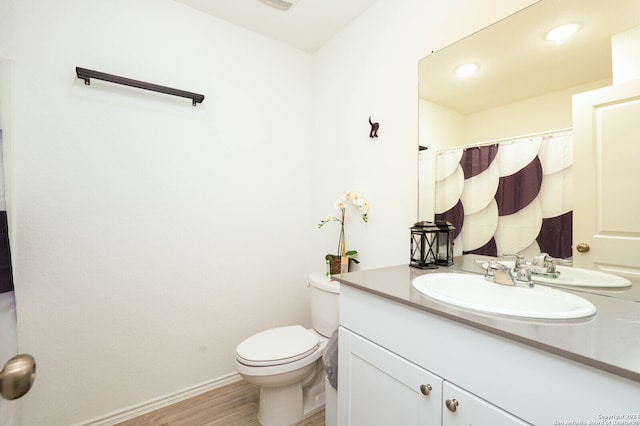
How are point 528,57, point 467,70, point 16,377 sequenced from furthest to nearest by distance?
point 467,70, point 528,57, point 16,377

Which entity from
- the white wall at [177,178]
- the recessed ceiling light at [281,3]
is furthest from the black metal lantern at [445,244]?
the recessed ceiling light at [281,3]

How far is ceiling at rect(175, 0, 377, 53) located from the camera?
5.66ft

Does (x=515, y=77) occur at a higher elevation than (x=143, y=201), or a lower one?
higher

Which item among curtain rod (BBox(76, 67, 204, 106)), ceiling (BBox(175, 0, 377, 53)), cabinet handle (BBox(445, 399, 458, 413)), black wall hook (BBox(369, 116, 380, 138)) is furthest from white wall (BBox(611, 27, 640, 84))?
curtain rod (BBox(76, 67, 204, 106))

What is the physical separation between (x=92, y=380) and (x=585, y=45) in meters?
2.65

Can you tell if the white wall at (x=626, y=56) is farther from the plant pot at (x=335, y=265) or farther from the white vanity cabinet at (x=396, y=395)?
the plant pot at (x=335, y=265)

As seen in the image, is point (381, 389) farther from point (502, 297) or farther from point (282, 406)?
point (282, 406)

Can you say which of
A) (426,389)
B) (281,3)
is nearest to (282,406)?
(426,389)

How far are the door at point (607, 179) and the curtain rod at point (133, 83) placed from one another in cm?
187

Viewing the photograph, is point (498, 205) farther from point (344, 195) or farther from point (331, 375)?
point (331, 375)

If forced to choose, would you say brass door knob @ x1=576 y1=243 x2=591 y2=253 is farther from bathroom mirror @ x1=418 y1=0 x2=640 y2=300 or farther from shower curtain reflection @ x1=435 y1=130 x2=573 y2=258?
bathroom mirror @ x1=418 y1=0 x2=640 y2=300

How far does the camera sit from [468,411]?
28.1 inches

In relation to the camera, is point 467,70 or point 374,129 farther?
point 374,129

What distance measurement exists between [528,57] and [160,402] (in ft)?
8.35
